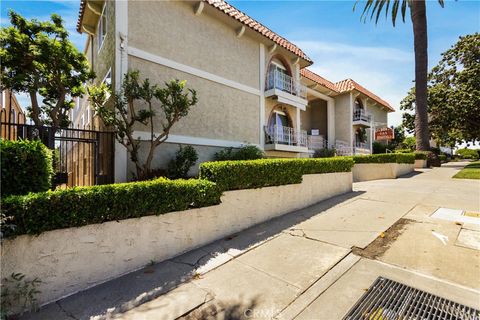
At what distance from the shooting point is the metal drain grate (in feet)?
9.32

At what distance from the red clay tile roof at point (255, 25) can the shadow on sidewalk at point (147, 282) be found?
9.09 metres

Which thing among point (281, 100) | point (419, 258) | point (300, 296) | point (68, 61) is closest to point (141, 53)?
point (68, 61)

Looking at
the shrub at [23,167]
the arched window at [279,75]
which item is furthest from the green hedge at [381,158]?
the shrub at [23,167]

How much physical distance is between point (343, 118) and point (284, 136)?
8.68 m

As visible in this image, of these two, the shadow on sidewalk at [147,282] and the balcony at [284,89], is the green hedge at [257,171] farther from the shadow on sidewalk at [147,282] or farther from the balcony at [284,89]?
the balcony at [284,89]

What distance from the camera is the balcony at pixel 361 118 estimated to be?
1972 cm

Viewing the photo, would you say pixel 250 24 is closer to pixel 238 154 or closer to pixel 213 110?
pixel 213 110

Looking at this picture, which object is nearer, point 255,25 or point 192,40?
point 192,40

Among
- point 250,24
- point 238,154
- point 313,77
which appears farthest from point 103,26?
point 313,77

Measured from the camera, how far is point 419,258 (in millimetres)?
4047

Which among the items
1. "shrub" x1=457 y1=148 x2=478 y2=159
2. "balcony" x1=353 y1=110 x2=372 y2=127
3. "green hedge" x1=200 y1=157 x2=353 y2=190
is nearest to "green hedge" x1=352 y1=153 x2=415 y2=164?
"green hedge" x1=200 y1=157 x2=353 y2=190

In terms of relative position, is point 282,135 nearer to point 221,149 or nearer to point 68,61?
point 221,149

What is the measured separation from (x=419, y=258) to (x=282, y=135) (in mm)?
9599

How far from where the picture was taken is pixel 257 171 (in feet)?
21.3
